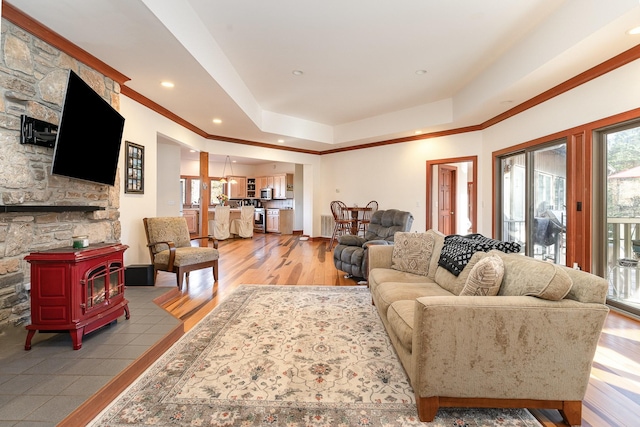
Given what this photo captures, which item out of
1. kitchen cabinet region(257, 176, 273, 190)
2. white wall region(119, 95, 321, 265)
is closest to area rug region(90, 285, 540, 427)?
white wall region(119, 95, 321, 265)

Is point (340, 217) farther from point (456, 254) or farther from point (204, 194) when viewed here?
point (456, 254)

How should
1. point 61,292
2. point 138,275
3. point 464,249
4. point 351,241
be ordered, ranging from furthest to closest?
1. point 351,241
2. point 138,275
3. point 464,249
4. point 61,292

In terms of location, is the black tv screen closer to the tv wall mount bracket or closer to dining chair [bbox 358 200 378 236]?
the tv wall mount bracket

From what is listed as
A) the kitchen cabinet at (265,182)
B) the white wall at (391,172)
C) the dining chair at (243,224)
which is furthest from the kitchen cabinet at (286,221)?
the white wall at (391,172)

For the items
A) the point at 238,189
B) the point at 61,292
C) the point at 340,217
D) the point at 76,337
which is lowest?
the point at 76,337

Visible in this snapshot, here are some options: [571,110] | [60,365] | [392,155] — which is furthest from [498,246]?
[392,155]

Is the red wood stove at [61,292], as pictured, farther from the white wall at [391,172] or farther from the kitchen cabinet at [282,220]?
the kitchen cabinet at [282,220]

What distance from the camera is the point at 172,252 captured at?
3.74 meters

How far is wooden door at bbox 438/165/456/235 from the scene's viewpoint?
723 centimetres

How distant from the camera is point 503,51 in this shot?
3.77 meters

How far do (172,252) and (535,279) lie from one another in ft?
12.3

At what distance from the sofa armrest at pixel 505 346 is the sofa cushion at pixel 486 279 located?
221 mm

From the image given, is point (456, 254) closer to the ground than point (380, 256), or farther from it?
farther from it

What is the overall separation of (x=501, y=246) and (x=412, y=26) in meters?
2.50
